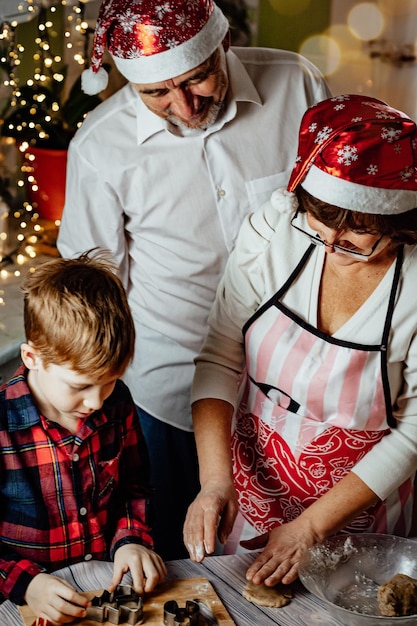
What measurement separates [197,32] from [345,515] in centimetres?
97

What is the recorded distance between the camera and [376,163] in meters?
1.37

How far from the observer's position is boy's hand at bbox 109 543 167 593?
136 centimetres

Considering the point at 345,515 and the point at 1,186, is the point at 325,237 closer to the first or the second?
the point at 345,515

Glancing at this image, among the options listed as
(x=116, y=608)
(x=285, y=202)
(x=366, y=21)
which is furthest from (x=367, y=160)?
(x=366, y=21)

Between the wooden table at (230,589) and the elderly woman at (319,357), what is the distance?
38 millimetres

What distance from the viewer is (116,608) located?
1265mm

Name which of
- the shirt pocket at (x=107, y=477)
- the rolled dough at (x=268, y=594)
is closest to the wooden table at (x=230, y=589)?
the rolled dough at (x=268, y=594)

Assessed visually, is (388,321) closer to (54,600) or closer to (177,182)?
(177,182)

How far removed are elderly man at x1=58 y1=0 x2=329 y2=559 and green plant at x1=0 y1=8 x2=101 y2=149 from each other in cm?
122

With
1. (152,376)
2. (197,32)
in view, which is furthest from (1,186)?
(197,32)

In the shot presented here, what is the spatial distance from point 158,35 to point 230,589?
1044 millimetres

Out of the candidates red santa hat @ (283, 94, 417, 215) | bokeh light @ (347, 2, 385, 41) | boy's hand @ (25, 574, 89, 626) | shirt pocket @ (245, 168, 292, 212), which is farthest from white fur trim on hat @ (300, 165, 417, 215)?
bokeh light @ (347, 2, 385, 41)

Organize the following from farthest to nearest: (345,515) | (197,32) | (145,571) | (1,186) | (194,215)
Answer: (1,186) < (194,215) < (197,32) < (345,515) < (145,571)

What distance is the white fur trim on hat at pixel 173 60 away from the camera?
5.37ft
